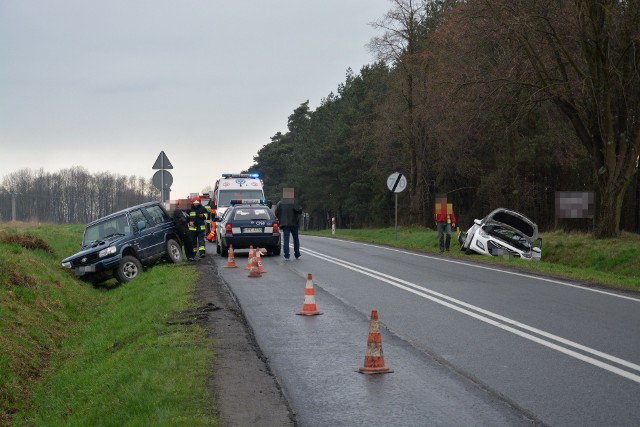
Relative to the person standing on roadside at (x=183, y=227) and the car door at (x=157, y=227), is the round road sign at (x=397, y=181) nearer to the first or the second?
the person standing on roadside at (x=183, y=227)

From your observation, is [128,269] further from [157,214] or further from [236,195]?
[236,195]

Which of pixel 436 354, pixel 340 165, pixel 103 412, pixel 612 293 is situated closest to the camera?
pixel 103 412

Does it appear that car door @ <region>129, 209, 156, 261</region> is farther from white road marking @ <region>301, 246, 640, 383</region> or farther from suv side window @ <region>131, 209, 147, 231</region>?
white road marking @ <region>301, 246, 640, 383</region>

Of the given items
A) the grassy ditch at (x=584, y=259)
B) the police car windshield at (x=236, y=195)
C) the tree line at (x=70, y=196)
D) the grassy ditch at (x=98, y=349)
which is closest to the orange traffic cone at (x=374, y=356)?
the grassy ditch at (x=98, y=349)

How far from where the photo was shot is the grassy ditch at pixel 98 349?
7.57 m

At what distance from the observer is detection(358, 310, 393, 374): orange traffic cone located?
8633mm

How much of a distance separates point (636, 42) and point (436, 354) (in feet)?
69.3

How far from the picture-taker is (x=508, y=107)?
30812 millimetres

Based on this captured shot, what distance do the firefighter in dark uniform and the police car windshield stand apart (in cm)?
1096

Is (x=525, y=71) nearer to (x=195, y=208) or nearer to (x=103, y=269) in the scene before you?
(x=195, y=208)

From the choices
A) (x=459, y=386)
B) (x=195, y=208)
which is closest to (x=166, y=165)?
(x=195, y=208)

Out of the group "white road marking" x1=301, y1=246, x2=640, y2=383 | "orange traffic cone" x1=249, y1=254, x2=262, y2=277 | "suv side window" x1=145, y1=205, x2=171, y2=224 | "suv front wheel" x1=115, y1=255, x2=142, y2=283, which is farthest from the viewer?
"suv side window" x1=145, y1=205, x2=171, y2=224

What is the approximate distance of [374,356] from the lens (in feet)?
28.5

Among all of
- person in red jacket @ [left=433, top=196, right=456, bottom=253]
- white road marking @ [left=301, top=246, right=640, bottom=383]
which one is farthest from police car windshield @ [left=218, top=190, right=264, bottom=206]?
white road marking @ [left=301, top=246, right=640, bottom=383]
